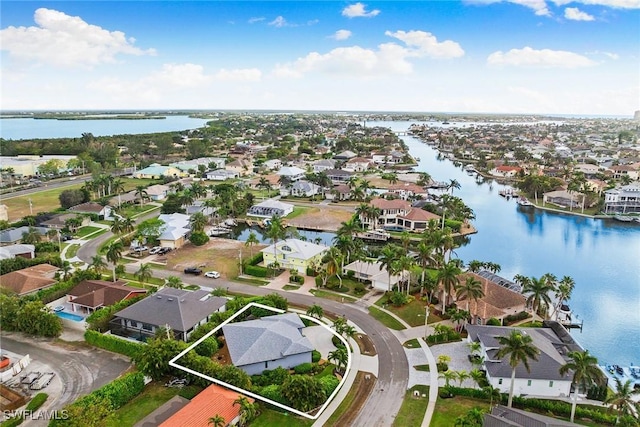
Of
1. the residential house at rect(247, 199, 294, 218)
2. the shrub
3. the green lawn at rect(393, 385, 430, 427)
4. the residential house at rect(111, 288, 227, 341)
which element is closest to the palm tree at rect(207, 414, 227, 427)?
the shrub

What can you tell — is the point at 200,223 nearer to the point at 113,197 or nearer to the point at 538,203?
the point at 113,197

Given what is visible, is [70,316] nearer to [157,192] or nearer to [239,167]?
[157,192]

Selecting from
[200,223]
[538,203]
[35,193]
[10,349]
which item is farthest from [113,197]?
[538,203]

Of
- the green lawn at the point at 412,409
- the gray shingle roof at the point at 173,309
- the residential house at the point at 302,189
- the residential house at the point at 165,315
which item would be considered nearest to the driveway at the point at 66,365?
the residential house at the point at 165,315

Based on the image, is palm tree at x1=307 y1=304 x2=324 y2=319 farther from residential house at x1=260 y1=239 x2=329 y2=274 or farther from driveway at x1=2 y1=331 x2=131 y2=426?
→ driveway at x1=2 y1=331 x2=131 y2=426

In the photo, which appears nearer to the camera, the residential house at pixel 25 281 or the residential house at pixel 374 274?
the residential house at pixel 25 281

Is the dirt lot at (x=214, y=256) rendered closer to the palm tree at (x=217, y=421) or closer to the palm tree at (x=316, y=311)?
the palm tree at (x=316, y=311)

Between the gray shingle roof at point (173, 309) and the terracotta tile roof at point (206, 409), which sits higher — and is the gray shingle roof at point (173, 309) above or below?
above
